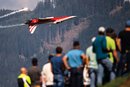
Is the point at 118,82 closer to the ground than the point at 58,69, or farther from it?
closer to the ground

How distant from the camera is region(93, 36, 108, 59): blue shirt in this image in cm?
2498

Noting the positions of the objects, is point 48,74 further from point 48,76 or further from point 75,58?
point 75,58

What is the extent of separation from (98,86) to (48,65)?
3.73 meters

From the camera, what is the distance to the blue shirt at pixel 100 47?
24984 millimetres

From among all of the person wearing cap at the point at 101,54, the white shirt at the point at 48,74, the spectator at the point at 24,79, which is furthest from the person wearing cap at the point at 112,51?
the spectator at the point at 24,79

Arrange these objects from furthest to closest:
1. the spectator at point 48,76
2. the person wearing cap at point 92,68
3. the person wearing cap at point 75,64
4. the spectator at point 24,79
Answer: the spectator at point 24,79 → the spectator at point 48,76 → the person wearing cap at point 92,68 → the person wearing cap at point 75,64

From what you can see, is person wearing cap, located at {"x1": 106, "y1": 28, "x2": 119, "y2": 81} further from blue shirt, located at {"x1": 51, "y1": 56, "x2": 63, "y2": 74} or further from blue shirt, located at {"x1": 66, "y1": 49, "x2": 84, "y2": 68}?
blue shirt, located at {"x1": 51, "y1": 56, "x2": 63, "y2": 74}

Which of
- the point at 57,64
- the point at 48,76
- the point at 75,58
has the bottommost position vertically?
the point at 48,76

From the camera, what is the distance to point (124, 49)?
2603 centimetres

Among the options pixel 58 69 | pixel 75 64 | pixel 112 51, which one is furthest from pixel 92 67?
pixel 58 69

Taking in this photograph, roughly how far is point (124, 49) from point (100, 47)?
5.17 feet

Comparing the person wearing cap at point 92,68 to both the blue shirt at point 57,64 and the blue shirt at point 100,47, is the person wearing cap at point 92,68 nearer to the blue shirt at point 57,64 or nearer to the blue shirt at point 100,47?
the blue shirt at point 100,47

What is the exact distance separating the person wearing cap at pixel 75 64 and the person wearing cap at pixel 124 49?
2.02 meters

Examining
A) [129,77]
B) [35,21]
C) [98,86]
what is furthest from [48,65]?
[35,21]
